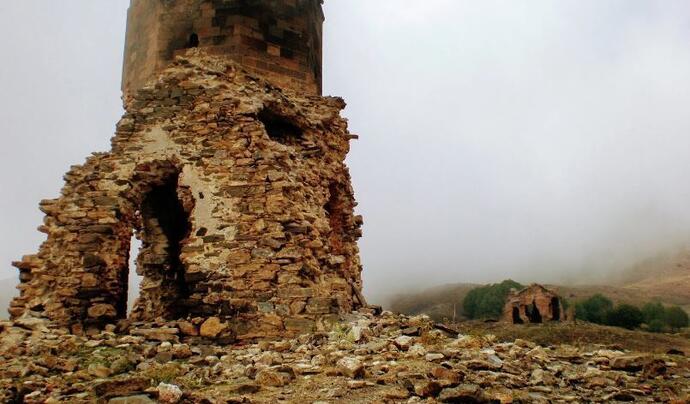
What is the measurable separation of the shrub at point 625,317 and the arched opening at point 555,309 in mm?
9273

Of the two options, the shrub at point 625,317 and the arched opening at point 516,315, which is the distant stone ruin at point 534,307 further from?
the shrub at point 625,317

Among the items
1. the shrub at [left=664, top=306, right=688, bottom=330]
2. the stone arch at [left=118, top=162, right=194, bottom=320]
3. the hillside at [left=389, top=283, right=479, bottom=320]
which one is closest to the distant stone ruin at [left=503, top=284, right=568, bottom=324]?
the shrub at [left=664, top=306, right=688, bottom=330]

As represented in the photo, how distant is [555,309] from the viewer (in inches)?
1168

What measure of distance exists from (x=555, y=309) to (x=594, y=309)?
41.2ft

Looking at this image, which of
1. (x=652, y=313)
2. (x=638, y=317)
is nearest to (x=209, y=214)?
(x=638, y=317)

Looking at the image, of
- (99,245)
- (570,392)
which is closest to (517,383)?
(570,392)

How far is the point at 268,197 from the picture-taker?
649 cm

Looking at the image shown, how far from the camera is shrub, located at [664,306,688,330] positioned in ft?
120

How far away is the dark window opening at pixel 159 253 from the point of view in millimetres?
7941

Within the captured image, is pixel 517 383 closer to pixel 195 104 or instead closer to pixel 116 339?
pixel 116 339

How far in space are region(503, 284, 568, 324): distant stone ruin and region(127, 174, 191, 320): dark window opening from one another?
25544 millimetres

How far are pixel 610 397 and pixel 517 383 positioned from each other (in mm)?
599

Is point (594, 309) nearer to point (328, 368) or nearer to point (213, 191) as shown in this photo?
point (213, 191)

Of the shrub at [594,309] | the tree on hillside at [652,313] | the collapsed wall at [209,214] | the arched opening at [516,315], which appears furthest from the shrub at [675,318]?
the collapsed wall at [209,214]
